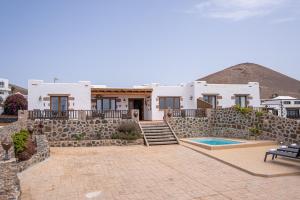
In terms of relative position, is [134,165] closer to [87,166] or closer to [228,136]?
[87,166]

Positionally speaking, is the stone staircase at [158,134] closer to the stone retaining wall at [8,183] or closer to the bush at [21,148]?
the bush at [21,148]

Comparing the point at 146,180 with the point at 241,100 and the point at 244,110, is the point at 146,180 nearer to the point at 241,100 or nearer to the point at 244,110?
the point at 244,110

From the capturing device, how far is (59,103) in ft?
69.0

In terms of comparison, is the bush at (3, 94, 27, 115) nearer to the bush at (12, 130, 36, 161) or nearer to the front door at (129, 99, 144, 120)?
the front door at (129, 99, 144, 120)

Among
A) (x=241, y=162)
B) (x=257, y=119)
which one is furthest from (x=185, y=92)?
(x=241, y=162)

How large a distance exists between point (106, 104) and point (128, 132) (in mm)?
7127

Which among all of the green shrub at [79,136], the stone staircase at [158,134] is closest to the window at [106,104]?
the stone staircase at [158,134]

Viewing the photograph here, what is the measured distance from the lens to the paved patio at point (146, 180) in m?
7.24

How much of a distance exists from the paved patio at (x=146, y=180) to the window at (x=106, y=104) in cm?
1076

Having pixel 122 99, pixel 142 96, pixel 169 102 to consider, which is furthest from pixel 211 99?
pixel 122 99

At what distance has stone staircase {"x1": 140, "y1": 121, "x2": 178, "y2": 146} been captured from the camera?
53.6ft

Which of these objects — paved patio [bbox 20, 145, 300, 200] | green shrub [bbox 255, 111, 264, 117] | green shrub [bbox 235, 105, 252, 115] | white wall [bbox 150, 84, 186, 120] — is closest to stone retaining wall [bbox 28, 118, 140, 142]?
paved patio [bbox 20, 145, 300, 200]

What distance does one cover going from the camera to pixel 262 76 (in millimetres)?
105125

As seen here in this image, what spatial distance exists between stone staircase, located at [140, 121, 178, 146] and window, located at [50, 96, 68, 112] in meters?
6.45
